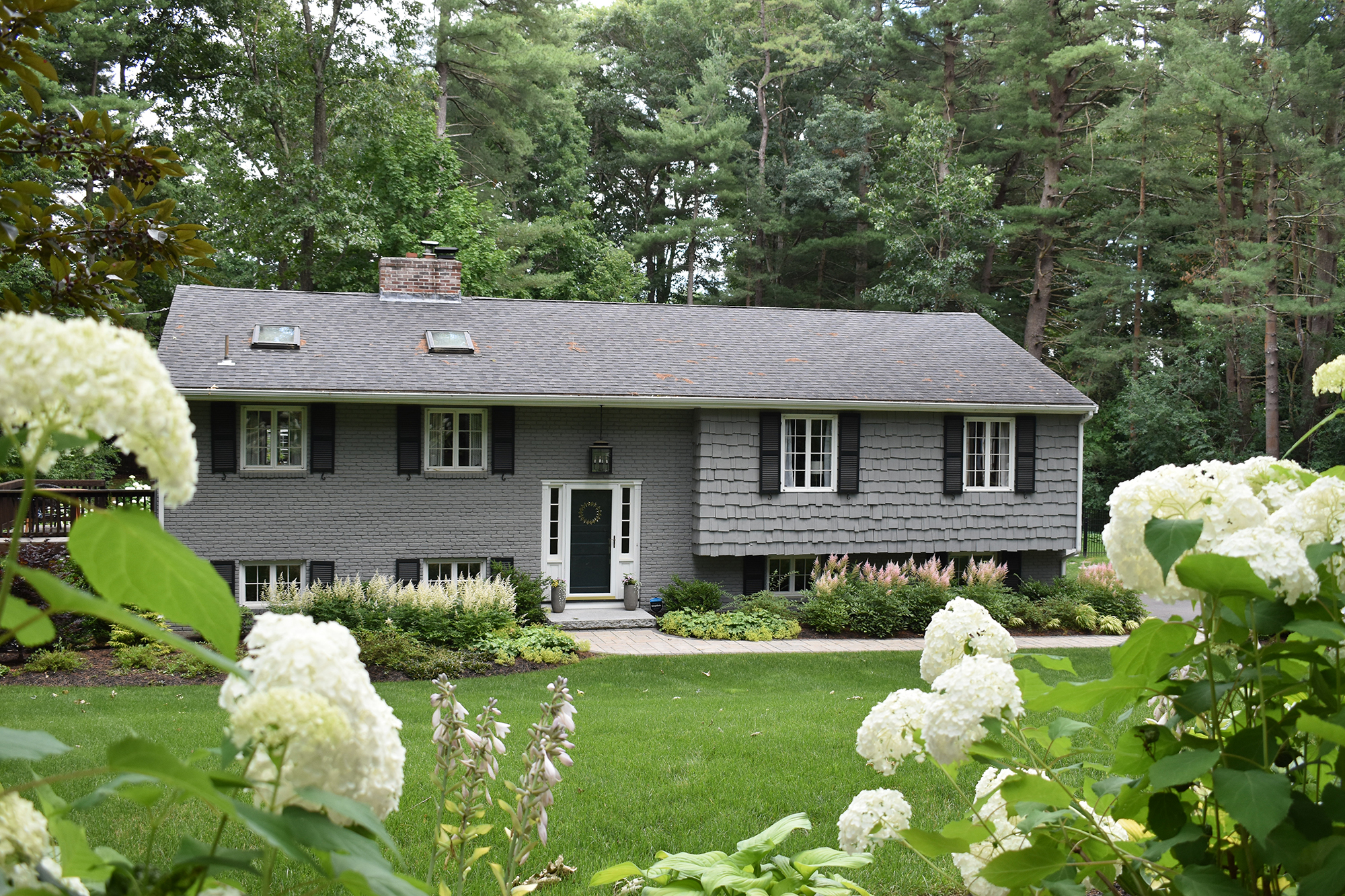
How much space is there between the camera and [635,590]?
14656 mm

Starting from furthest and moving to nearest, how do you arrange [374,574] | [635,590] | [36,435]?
1. [635,590]
2. [374,574]
3. [36,435]

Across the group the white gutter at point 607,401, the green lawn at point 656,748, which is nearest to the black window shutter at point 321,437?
the white gutter at point 607,401

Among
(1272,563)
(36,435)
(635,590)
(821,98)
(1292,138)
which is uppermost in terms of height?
(821,98)

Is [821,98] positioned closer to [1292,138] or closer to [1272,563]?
[1292,138]

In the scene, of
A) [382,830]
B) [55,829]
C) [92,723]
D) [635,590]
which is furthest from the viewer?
[635,590]

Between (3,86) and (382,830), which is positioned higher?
(3,86)

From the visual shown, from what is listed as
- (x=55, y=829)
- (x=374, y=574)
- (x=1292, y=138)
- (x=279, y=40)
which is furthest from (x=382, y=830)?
(x=1292, y=138)

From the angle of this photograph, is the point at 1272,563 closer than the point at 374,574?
Yes

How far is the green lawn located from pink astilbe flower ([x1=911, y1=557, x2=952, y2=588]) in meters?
3.02

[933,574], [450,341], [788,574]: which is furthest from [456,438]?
[933,574]

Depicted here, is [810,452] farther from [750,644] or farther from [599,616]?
[599,616]

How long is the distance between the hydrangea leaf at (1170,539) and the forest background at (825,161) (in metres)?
18.6

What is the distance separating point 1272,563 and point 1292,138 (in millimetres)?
24469

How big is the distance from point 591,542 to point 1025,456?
754 centimetres
